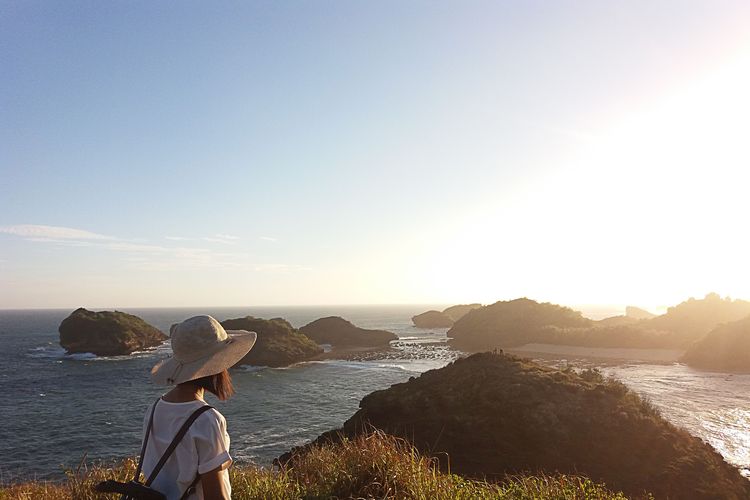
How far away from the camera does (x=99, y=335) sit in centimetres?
8631

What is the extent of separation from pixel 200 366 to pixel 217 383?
254 mm

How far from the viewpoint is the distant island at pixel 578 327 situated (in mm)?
93500

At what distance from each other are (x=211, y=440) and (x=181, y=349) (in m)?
0.73

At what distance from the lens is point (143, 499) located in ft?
9.89

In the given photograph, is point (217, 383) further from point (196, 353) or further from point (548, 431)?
point (548, 431)

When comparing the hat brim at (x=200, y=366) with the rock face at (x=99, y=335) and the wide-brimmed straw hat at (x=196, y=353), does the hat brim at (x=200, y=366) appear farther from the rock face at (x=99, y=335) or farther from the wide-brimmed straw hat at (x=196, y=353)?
the rock face at (x=99, y=335)

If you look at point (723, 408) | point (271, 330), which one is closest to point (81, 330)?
point (271, 330)

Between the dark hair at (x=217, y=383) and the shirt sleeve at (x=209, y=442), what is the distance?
12.0 inches

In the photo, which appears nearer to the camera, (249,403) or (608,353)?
(249,403)

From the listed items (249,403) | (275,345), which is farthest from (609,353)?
(249,403)

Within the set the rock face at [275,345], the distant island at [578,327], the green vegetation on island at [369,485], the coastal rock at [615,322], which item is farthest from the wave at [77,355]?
the coastal rock at [615,322]

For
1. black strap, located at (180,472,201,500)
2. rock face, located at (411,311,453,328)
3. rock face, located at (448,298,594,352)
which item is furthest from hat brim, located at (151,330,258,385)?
rock face, located at (411,311,453,328)

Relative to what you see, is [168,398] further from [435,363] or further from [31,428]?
[435,363]

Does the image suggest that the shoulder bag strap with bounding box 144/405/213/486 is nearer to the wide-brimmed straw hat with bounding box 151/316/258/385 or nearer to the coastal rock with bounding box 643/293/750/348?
the wide-brimmed straw hat with bounding box 151/316/258/385
